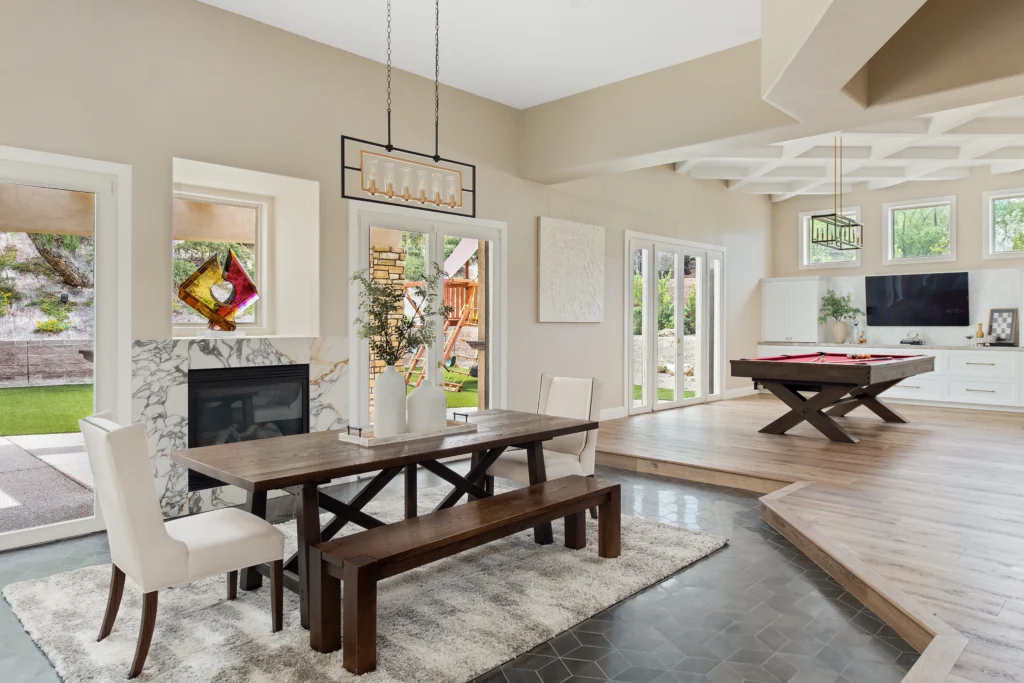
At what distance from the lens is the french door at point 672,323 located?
8102 mm

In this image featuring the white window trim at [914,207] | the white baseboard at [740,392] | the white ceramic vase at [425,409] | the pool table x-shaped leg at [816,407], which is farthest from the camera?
the white baseboard at [740,392]

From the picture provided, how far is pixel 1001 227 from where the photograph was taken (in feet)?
29.2

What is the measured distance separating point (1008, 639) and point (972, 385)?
299 inches

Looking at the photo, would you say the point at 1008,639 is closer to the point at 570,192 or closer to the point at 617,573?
the point at 617,573

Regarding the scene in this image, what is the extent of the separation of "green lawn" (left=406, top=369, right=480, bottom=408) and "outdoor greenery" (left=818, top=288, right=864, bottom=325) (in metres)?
6.57

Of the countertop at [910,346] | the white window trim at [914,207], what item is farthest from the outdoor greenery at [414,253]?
the white window trim at [914,207]

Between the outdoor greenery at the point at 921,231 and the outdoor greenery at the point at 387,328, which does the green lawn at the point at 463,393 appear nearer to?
the outdoor greenery at the point at 387,328

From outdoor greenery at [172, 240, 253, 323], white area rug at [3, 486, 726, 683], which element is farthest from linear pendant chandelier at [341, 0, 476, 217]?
white area rug at [3, 486, 726, 683]

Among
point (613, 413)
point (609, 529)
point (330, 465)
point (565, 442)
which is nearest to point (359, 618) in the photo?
point (330, 465)

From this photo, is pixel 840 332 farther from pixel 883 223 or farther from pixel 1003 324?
pixel 1003 324

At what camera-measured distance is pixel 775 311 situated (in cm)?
1058

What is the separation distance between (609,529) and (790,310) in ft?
26.8

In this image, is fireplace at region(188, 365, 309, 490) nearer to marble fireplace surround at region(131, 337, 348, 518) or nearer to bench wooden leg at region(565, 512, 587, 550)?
marble fireplace surround at region(131, 337, 348, 518)

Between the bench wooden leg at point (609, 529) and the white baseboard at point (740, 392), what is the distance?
22.9 feet
